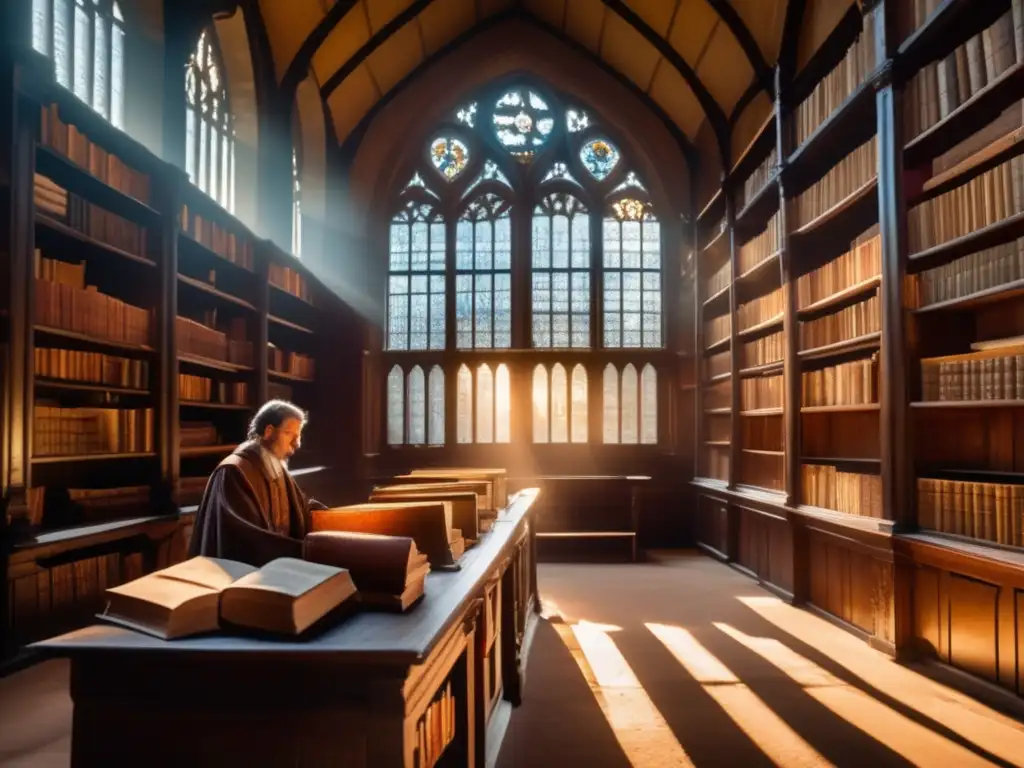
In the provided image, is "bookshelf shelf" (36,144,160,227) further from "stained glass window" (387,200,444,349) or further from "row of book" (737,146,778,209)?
"stained glass window" (387,200,444,349)

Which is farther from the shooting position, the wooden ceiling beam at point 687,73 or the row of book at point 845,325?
the wooden ceiling beam at point 687,73

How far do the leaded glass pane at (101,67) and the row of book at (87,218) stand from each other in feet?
3.49

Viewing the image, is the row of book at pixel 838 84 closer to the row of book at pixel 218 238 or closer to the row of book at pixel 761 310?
the row of book at pixel 761 310

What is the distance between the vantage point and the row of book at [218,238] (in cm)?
545

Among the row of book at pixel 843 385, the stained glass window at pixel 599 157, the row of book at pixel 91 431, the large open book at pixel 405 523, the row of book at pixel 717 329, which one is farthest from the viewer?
the stained glass window at pixel 599 157

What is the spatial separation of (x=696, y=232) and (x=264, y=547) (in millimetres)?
7716

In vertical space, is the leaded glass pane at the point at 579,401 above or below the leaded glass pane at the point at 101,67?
below

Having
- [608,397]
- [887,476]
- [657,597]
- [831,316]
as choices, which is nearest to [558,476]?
[608,397]

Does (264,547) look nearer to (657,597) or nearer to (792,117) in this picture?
(657,597)

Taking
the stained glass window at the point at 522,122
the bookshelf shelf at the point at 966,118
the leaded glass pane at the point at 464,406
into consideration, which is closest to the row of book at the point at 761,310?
the bookshelf shelf at the point at 966,118

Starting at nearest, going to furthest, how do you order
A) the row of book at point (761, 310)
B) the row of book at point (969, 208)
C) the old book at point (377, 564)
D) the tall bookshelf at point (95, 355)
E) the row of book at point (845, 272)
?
the old book at point (377, 564), the row of book at point (969, 208), the tall bookshelf at point (95, 355), the row of book at point (845, 272), the row of book at point (761, 310)

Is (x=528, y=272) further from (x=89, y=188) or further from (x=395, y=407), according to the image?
(x=89, y=188)

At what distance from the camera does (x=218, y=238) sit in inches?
235

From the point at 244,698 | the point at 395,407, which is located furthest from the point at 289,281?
the point at 244,698
